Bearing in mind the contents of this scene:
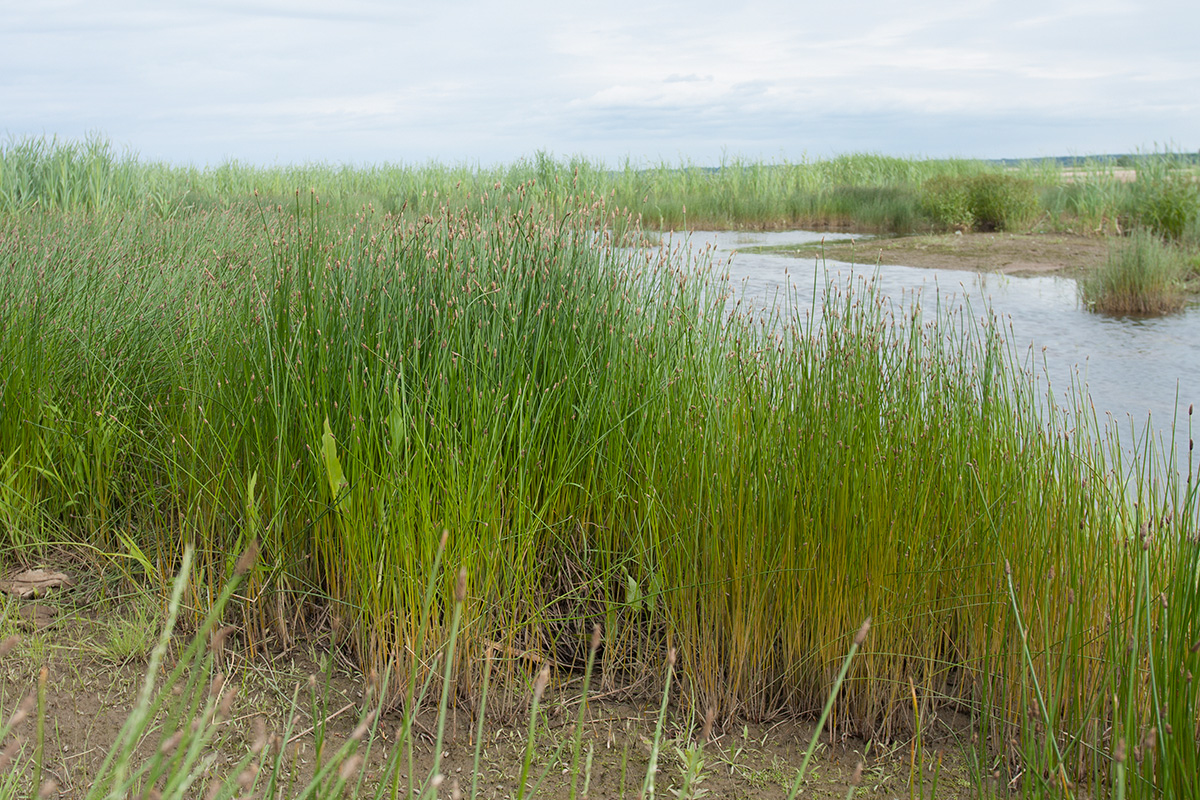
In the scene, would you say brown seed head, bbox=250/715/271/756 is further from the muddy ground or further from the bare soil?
the bare soil

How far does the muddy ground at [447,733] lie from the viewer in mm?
2170

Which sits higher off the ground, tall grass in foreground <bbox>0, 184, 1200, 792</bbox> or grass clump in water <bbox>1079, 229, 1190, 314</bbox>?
grass clump in water <bbox>1079, 229, 1190, 314</bbox>

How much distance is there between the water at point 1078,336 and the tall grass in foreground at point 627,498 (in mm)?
967

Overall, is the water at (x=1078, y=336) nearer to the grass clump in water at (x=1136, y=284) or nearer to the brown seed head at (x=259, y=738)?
the grass clump in water at (x=1136, y=284)

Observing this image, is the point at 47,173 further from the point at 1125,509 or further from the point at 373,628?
the point at 1125,509

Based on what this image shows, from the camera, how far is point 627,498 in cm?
267

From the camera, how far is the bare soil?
10953 mm

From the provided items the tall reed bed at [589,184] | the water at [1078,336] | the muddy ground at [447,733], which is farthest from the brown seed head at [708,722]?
the tall reed bed at [589,184]

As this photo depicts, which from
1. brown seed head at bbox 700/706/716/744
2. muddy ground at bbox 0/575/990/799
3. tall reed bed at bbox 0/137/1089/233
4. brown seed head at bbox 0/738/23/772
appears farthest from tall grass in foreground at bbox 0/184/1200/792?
tall reed bed at bbox 0/137/1089/233

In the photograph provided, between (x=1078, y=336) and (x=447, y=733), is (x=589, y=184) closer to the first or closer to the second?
(x=1078, y=336)

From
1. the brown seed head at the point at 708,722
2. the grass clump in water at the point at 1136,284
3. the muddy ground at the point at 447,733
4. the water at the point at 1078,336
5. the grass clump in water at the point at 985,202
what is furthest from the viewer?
the grass clump in water at the point at 985,202

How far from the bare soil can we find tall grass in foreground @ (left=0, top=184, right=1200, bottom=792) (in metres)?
8.01

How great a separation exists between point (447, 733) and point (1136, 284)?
324 inches

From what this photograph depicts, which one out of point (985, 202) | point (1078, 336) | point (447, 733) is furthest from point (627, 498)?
point (985, 202)
